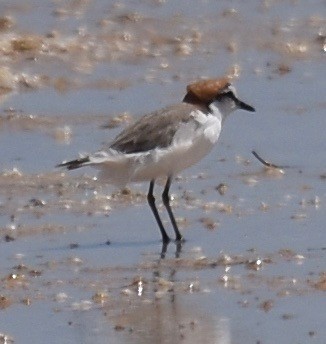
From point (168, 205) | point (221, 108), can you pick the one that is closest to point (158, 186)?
point (221, 108)

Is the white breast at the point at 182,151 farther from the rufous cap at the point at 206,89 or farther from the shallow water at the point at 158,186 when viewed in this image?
the shallow water at the point at 158,186

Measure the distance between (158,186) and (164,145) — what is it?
124 cm

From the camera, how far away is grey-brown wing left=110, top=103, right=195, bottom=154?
10797 mm

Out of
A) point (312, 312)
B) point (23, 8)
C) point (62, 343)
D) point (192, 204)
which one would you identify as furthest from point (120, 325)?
point (23, 8)

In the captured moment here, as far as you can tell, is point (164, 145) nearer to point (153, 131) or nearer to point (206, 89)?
point (153, 131)

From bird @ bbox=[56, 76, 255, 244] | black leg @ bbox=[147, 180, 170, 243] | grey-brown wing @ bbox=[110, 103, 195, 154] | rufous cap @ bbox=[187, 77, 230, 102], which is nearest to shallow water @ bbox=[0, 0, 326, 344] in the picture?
black leg @ bbox=[147, 180, 170, 243]

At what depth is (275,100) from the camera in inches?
577

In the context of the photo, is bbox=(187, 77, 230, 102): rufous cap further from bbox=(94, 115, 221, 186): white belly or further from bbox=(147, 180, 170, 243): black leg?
bbox=(147, 180, 170, 243): black leg

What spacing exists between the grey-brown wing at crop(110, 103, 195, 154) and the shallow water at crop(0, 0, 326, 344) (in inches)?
21.7

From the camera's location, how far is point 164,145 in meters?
10.9

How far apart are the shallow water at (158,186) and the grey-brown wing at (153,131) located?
0.55 metres

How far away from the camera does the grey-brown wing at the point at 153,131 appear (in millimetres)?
10797

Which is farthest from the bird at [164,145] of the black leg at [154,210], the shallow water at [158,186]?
the shallow water at [158,186]

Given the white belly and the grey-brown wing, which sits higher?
the grey-brown wing
